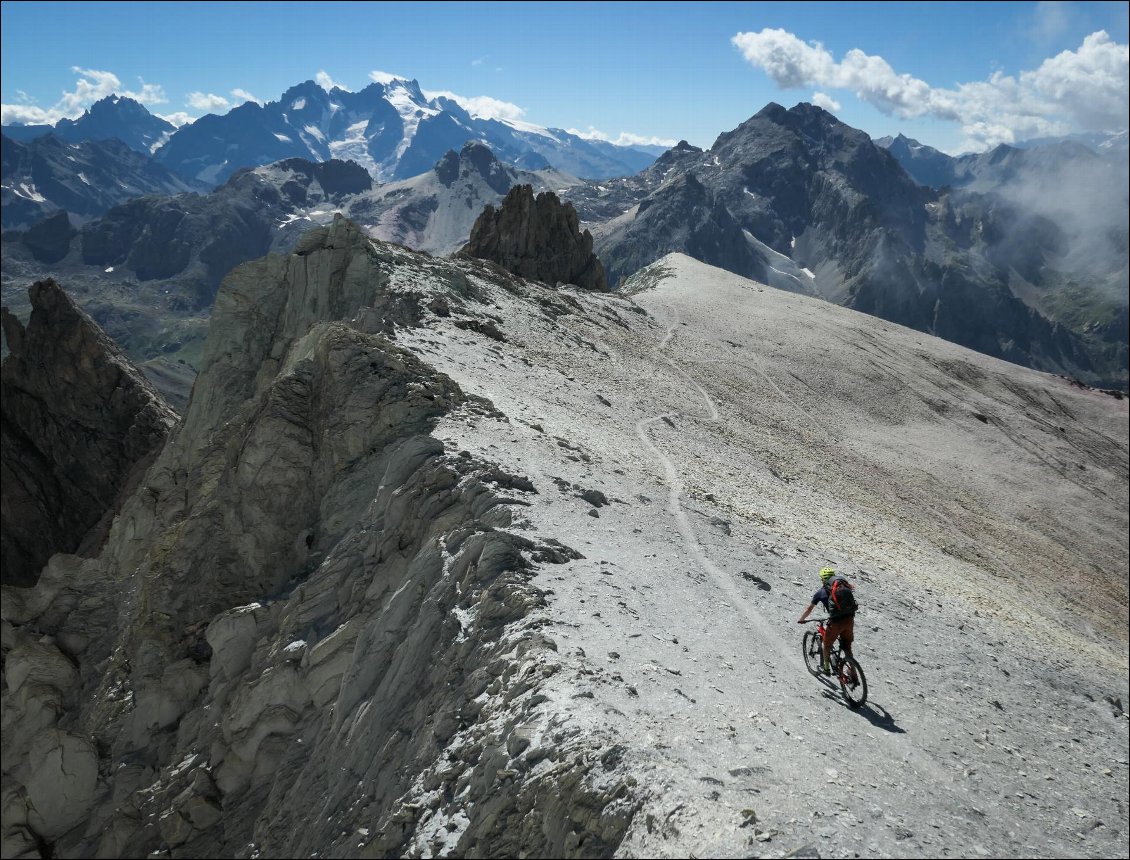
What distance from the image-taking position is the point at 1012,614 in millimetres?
30438

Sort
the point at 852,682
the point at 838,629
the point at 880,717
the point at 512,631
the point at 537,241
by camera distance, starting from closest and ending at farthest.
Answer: the point at 512,631, the point at 880,717, the point at 852,682, the point at 838,629, the point at 537,241

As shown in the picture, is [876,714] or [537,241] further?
[537,241]

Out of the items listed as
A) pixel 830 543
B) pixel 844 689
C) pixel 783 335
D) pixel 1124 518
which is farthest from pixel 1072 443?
pixel 844 689

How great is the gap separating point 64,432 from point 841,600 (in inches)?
3229

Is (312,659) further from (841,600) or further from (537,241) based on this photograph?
(537,241)

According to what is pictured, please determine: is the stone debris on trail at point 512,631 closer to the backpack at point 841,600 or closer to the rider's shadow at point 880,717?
the rider's shadow at point 880,717

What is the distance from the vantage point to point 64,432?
7788cm

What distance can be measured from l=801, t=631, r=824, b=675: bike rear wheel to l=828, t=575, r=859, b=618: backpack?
0.75 meters

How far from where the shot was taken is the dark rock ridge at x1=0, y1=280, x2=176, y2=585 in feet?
245

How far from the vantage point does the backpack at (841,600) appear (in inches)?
648

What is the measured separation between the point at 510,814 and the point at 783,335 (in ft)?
222

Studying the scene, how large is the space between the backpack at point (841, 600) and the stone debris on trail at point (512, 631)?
162 cm

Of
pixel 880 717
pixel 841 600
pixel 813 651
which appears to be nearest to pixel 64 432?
pixel 813 651

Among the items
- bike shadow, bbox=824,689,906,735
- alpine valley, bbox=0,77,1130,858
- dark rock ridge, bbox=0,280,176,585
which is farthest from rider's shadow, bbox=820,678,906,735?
dark rock ridge, bbox=0,280,176,585
